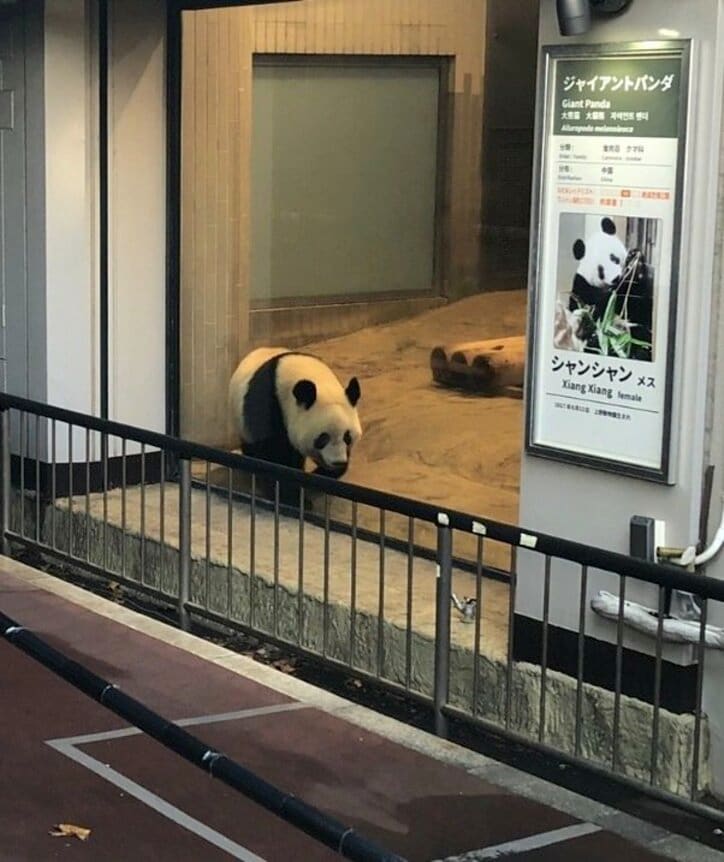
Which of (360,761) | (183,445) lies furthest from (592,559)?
(183,445)

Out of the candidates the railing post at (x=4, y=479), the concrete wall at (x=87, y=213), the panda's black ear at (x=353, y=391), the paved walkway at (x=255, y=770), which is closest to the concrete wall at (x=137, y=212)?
the concrete wall at (x=87, y=213)

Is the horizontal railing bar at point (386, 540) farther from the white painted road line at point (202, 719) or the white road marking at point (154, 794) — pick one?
the white road marking at point (154, 794)

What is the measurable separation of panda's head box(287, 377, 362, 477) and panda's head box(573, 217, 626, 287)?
8.95 feet

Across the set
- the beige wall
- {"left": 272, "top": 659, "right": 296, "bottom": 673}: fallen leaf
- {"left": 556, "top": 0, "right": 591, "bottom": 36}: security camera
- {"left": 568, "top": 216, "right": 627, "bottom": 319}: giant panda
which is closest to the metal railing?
{"left": 272, "top": 659, "right": 296, "bottom": 673}: fallen leaf

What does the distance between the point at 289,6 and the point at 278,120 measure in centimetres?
65

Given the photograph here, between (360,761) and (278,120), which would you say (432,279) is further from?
(360,761)

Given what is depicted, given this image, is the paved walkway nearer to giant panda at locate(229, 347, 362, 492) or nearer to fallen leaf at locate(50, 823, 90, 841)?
fallen leaf at locate(50, 823, 90, 841)

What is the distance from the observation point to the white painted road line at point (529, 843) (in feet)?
16.7

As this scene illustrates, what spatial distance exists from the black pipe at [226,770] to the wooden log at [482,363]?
3419 millimetres

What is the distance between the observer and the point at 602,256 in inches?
256

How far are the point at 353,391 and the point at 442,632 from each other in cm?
299

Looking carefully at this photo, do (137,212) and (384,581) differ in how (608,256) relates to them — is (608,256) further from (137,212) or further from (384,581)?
(137,212)

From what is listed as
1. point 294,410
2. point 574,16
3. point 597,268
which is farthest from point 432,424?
point 574,16

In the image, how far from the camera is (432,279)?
833cm
